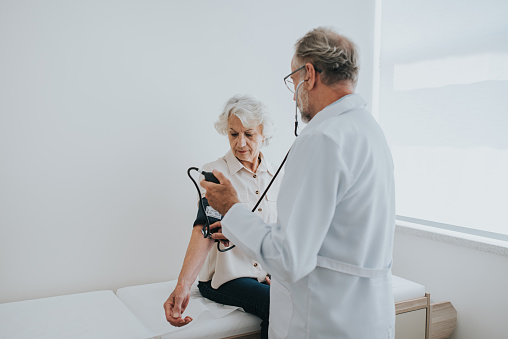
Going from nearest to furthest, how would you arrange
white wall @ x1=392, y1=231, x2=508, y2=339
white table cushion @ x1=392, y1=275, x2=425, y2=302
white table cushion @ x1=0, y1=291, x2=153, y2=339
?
white table cushion @ x1=0, y1=291, x2=153, y2=339
white table cushion @ x1=392, y1=275, x2=425, y2=302
white wall @ x1=392, y1=231, x2=508, y2=339

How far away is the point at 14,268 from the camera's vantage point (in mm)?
1889

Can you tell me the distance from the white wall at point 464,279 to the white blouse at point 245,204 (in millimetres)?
1160

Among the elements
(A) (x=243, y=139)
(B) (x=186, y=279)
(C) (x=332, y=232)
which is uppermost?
(A) (x=243, y=139)

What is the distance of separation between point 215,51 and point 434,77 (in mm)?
1330

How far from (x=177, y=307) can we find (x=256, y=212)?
0.54 metres

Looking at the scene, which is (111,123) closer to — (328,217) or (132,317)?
(132,317)

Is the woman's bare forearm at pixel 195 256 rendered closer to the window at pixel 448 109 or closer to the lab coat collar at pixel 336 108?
the lab coat collar at pixel 336 108

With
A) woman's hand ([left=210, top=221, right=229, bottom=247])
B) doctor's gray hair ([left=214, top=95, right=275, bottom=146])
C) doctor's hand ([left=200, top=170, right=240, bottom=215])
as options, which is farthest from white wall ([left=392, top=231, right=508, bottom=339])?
doctor's hand ([left=200, top=170, right=240, bottom=215])

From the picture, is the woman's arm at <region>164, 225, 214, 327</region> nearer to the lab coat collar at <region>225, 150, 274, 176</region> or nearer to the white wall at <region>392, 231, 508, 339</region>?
the lab coat collar at <region>225, 150, 274, 176</region>

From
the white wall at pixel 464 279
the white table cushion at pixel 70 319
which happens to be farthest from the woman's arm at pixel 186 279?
the white wall at pixel 464 279

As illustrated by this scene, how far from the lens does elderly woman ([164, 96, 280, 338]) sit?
173 cm

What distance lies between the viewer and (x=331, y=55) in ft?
3.80

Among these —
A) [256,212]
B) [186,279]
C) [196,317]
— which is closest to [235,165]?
[256,212]

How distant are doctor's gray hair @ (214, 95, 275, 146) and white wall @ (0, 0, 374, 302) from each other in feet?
1.28
